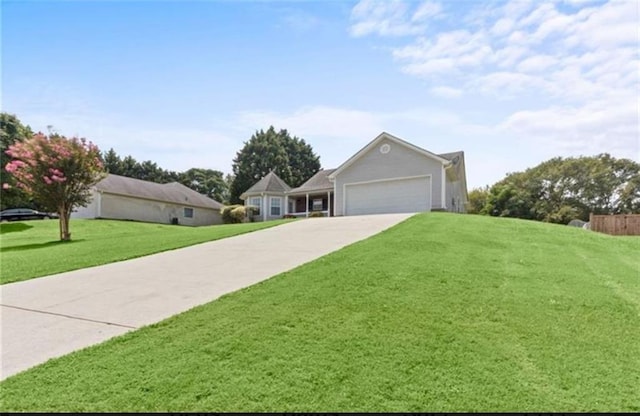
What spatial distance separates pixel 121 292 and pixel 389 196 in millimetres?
16490

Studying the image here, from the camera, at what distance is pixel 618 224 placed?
1755 cm

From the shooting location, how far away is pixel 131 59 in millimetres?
10031

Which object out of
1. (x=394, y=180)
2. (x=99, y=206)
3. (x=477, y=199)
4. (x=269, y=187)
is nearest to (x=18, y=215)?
(x=99, y=206)

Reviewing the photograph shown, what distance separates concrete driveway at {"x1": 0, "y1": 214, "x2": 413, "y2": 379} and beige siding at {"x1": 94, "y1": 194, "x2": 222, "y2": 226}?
21.2 metres

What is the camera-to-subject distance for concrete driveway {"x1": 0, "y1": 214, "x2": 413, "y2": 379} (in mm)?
4156

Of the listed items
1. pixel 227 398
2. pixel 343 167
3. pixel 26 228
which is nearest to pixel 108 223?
pixel 26 228

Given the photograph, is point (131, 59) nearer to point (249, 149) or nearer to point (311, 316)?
point (311, 316)

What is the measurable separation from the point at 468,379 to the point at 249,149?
147 feet

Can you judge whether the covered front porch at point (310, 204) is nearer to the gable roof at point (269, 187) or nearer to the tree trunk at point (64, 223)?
the gable roof at point (269, 187)

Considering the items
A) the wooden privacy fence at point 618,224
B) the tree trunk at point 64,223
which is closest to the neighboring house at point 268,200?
the tree trunk at point 64,223

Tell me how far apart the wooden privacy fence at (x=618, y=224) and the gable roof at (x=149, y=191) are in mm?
30597

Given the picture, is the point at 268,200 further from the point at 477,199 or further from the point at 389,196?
the point at 477,199

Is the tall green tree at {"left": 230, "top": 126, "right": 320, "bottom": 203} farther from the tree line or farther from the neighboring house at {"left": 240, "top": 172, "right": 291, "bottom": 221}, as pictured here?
the neighboring house at {"left": 240, "top": 172, "right": 291, "bottom": 221}

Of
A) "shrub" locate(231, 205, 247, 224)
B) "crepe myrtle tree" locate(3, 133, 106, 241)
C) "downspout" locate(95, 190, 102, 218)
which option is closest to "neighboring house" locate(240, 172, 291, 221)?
"shrub" locate(231, 205, 247, 224)
